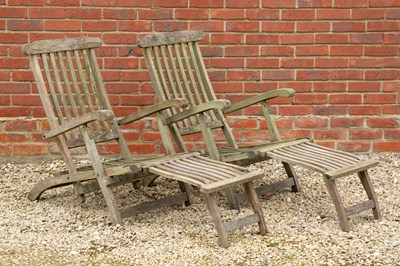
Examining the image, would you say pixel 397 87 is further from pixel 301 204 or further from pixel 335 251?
pixel 335 251

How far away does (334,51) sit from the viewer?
6379 millimetres

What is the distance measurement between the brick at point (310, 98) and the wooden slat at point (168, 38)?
3.22 ft

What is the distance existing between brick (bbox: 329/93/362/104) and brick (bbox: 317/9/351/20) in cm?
60

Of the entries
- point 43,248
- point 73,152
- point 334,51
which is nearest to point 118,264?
point 43,248

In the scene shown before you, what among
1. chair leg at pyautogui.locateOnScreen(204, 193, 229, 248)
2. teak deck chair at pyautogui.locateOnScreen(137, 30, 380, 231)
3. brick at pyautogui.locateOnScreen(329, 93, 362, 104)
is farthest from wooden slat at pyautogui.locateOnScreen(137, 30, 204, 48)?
chair leg at pyautogui.locateOnScreen(204, 193, 229, 248)

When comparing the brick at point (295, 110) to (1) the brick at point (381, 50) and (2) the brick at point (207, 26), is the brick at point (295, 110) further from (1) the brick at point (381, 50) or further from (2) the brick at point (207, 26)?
(2) the brick at point (207, 26)

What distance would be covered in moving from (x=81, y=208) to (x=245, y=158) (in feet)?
3.65

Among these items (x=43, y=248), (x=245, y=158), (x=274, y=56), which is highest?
(x=274, y=56)

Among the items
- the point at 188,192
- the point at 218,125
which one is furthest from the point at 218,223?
the point at 218,125

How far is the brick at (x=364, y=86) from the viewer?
6434mm

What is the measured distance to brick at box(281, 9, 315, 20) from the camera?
6.31 m

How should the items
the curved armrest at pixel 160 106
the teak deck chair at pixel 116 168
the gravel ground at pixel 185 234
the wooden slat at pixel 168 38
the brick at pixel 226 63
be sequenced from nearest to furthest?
1. the gravel ground at pixel 185 234
2. the teak deck chair at pixel 116 168
3. the curved armrest at pixel 160 106
4. the wooden slat at pixel 168 38
5. the brick at pixel 226 63

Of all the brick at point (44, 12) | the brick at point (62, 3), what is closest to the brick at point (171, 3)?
the brick at point (62, 3)

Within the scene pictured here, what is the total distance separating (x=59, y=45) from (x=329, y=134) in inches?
89.5
